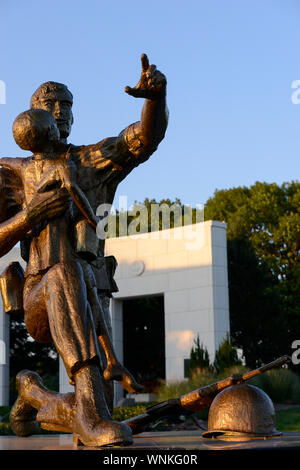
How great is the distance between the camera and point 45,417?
3.31 metres

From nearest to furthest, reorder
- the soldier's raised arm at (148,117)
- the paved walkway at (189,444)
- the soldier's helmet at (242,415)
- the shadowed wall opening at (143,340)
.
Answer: the paved walkway at (189,444) → the soldier's raised arm at (148,117) → the soldier's helmet at (242,415) → the shadowed wall opening at (143,340)

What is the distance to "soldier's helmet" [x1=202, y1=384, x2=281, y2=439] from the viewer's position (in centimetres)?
355

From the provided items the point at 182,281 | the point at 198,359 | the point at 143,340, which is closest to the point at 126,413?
the point at 198,359

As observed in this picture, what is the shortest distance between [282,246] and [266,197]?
10.5 feet

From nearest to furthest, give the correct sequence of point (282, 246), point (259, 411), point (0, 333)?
point (259, 411), point (0, 333), point (282, 246)

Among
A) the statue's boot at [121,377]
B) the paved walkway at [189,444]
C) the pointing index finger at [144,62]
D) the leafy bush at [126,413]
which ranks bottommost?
the leafy bush at [126,413]

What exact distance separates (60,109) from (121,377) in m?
1.62

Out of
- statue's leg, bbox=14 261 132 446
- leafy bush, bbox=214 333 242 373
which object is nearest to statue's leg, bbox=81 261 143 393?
statue's leg, bbox=14 261 132 446

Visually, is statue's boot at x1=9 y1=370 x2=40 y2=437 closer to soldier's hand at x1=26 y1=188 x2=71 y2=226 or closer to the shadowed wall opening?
soldier's hand at x1=26 y1=188 x2=71 y2=226

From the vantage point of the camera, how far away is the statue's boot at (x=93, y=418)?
107 inches

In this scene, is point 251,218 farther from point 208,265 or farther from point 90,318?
point 90,318

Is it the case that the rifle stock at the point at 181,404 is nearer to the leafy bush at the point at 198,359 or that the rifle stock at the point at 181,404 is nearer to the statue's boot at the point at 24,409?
the statue's boot at the point at 24,409

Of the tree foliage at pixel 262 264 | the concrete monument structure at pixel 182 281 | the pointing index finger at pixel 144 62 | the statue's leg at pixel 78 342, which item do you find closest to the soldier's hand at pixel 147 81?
the pointing index finger at pixel 144 62
